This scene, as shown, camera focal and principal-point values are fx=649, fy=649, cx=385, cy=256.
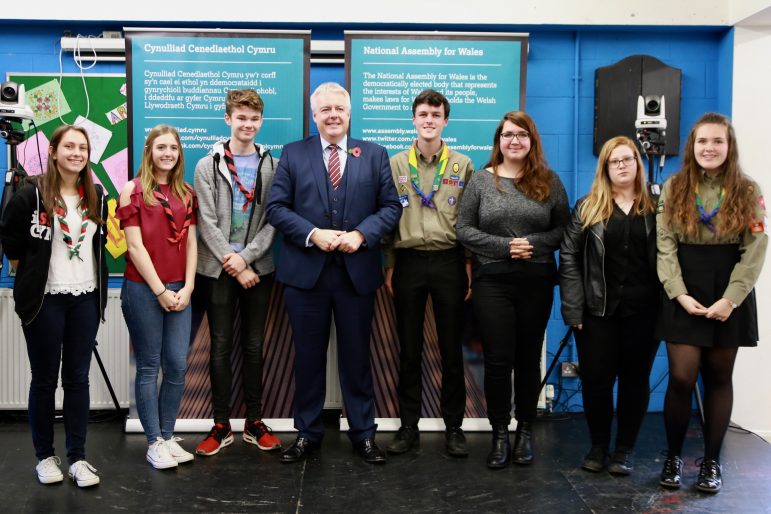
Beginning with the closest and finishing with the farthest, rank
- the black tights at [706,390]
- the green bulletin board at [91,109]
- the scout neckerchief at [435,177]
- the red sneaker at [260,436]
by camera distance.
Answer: the black tights at [706,390]
the scout neckerchief at [435,177]
the red sneaker at [260,436]
the green bulletin board at [91,109]

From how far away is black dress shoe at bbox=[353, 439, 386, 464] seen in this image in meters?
3.12

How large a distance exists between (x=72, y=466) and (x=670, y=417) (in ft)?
8.73

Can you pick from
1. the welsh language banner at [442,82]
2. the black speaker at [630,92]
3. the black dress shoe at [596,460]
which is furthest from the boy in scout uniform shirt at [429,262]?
the black speaker at [630,92]

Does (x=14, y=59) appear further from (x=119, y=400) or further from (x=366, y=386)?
(x=366, y=386)

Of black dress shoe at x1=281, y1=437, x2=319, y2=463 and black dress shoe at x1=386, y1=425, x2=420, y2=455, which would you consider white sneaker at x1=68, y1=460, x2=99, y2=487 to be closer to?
black dress shoe at x1=281, y1=437, x2=319, y2=463

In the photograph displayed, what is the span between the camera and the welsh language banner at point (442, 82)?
3719 millimetres

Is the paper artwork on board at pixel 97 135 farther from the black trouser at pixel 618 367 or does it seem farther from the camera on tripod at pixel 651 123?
the camera on tripod at pixel 651 123

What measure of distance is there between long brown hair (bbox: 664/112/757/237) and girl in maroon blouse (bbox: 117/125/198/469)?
2.20m

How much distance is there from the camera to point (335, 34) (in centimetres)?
406

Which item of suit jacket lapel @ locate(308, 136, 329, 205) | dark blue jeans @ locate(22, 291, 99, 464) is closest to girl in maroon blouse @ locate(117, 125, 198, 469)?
dark blue jeans @ locate(22, 291, 99, 464)

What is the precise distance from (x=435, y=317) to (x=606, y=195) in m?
1.01

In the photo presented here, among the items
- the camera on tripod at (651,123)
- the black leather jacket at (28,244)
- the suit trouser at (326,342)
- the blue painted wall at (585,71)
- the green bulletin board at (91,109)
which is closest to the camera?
the black leather jacket at (28,244)

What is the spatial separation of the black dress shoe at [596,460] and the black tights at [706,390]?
32cm

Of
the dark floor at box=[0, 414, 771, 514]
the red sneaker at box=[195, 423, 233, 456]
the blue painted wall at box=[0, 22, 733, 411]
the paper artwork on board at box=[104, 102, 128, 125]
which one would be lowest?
the dark floor at box=[0, 414, 771, 514]
